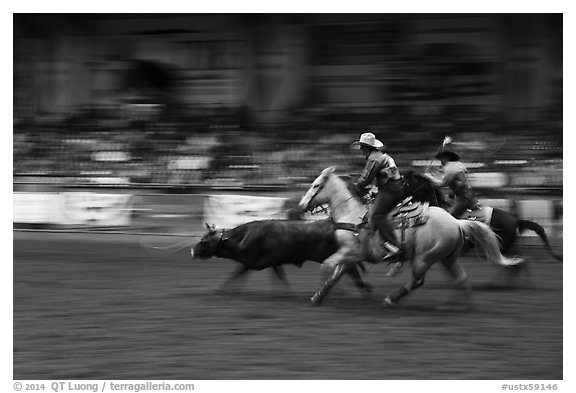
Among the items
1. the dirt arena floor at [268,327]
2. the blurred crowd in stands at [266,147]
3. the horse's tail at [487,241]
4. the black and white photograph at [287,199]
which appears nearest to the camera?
the dirt arena floor at [268,327]

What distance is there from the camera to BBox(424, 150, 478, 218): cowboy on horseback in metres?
11.5

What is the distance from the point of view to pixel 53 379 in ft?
24.8

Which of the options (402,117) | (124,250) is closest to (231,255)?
(124,250)

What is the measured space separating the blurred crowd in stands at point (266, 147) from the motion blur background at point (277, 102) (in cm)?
3

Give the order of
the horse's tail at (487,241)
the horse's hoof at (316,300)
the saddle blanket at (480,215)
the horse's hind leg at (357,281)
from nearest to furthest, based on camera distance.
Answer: the horse's tail at (487,241) → the horse's hoof at (316,300) → the horse's hind leg at (357,281) → the saddle blanket at (480,215)

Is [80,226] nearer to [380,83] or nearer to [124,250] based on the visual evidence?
[124,250]

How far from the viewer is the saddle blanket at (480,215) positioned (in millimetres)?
11758

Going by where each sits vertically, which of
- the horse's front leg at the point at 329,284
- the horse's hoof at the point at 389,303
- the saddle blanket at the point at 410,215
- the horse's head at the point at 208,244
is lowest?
the horse's hoof at the point at 389,303

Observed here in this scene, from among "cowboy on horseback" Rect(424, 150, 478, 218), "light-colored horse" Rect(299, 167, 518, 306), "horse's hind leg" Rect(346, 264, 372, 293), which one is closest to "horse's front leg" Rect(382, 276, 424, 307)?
"light-colored horse" Rect(299, 167, 518, 306)

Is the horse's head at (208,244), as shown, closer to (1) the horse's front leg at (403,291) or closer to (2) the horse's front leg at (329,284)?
(2) the horse's front leg at (329,284)

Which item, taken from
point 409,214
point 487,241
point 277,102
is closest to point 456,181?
point 487,241

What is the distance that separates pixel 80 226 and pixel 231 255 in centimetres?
587

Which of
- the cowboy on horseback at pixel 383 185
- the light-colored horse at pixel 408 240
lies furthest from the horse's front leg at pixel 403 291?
the cowboy on horseback at pixel 383 185

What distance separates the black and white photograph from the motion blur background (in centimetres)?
4
